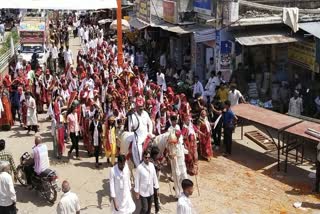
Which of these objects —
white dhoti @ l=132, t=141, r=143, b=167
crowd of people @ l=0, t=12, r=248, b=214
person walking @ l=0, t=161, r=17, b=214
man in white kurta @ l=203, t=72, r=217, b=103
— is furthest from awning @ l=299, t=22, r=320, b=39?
person walking @ l=0, t=161, r=17, b=214

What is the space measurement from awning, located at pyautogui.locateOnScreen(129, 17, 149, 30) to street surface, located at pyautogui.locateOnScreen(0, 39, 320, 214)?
11.5 metres

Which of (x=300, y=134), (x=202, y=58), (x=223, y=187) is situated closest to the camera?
(x=223, y=187)

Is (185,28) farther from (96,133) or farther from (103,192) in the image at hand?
(103,192)

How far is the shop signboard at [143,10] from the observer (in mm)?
23077

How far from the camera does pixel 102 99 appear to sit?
15.2 metres

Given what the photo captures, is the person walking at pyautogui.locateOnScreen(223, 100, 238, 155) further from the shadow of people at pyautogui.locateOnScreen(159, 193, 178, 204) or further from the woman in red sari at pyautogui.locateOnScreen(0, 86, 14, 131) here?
the woman in red sari at pyautogui.locateOnScreen(0, 86, 14, 131)

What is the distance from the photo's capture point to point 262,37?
1648cm

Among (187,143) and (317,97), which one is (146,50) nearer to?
(317,97)

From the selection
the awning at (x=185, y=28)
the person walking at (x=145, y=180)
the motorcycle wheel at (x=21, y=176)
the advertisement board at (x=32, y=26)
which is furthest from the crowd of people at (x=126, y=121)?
the advertisement board at (x=32, y=26)

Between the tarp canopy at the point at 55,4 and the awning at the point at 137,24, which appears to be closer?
the tarp canopy at the point at 55,4

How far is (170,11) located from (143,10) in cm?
362

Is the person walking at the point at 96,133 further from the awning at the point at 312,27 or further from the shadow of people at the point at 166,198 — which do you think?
the awning at the point at 312,27

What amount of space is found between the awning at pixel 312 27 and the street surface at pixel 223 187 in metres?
4.63

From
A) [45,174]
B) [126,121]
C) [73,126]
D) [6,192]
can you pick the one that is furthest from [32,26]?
[6,192]
